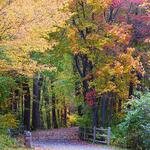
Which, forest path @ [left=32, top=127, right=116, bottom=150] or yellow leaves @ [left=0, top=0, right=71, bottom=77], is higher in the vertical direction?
yellow leaves @ [left=0, top=0, right=71, bottom=77]

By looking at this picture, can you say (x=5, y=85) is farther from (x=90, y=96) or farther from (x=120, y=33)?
(x=120, y=33)

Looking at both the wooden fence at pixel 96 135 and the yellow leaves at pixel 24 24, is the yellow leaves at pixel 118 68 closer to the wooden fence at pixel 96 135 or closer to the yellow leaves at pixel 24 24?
the wooden fence at pixel 96 135

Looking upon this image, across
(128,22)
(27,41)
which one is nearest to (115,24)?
(128,22)

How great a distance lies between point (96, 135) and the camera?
2433 centimetres

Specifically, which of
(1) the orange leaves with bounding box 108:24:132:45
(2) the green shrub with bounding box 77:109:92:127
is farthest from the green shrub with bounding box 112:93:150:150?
(2) the green shrub with bounding box 77:109:92:127

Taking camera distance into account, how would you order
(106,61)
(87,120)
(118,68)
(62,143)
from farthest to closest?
(87,120), (106,61), (118,68), (62,143)

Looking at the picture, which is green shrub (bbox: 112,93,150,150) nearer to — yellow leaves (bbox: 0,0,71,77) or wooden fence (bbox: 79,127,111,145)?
wooden fence (bbox: 79,127,111,145)

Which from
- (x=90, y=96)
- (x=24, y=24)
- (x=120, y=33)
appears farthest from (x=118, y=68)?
(x=24, y=24)

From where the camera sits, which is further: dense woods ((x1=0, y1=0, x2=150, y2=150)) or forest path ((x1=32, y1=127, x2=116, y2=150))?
dense woods ((x1=0, y1=0, x2=150, y2=150))

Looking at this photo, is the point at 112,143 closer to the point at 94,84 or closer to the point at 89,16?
the point at 94,84

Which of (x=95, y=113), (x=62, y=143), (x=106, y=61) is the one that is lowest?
(x=62, y=143)

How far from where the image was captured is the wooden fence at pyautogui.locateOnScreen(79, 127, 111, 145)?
909 inches

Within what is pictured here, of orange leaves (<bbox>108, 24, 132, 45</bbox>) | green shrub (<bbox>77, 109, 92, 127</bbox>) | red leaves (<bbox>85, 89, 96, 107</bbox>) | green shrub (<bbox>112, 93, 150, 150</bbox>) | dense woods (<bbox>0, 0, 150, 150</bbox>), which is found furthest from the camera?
green shrub (<bbox>77, 109, 92, 127</bbox>)

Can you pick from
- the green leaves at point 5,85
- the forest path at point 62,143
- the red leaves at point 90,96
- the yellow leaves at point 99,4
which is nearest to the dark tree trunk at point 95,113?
the red leaves at point 90,96
